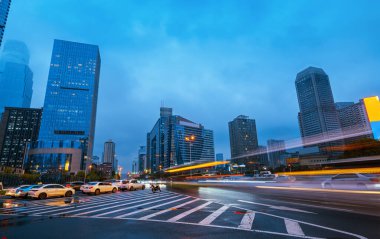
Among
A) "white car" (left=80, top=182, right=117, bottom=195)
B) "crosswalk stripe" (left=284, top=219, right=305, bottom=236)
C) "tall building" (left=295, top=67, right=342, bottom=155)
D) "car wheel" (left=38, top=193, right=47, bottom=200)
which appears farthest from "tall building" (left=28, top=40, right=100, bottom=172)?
"tall building" (left=295, top=67, right=342, bottom=155)

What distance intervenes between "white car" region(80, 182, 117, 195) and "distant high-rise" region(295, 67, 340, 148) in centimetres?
15336

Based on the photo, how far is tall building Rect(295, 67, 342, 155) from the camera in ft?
511

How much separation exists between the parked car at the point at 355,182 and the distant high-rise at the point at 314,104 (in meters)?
144

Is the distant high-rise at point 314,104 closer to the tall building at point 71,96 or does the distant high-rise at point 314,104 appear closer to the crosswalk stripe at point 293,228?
the tall building at point 71,96

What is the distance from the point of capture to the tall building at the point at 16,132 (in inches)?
6683

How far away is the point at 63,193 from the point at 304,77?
696ft

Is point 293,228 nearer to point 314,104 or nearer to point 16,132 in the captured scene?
point 314,104

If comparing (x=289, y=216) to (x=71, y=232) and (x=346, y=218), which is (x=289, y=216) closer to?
(x=346, y=218)

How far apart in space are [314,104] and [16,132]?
23947cm

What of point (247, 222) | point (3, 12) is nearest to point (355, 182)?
point (247, 222)

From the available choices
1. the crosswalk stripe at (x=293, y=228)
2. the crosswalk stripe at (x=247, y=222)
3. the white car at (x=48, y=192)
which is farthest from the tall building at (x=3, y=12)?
the crosswalk stripe at (x=293, y=228)

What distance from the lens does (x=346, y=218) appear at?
9266mm

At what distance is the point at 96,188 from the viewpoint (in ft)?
89.9

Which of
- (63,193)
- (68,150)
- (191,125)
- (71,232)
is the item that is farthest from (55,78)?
(71,232)
